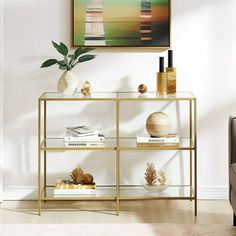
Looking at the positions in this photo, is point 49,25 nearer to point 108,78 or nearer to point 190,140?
point 108,78

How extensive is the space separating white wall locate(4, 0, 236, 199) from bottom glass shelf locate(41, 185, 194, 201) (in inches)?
4.3

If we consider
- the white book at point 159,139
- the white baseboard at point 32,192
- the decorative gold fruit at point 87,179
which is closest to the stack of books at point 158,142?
the white book at point 159,139

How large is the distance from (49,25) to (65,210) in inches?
52.1

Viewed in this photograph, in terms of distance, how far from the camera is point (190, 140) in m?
4.73

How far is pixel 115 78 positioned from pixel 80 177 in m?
0.76

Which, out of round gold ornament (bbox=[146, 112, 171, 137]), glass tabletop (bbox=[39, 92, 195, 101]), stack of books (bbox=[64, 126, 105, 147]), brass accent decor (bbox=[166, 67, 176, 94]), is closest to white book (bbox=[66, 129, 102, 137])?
stack of books (bbox=[64, 126, 105, 147])

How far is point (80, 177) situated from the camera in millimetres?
4711

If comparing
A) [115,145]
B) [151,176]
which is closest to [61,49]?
[115,145]

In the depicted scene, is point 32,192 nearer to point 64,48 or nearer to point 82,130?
point 82,130

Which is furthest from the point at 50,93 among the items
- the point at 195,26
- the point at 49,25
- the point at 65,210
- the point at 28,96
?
the point at 195,26

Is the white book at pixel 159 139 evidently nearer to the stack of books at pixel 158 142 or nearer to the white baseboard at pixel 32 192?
the stack of books at pixel 158 142

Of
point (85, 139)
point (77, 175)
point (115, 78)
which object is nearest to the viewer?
point (85, 139)

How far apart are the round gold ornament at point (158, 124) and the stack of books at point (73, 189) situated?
58 cm

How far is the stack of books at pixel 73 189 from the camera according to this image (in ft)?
15.1
